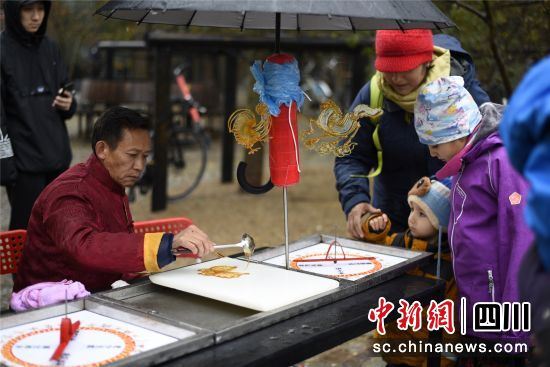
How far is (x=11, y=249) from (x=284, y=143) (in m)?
1.20

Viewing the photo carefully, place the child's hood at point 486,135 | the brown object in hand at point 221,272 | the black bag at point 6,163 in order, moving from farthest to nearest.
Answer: the black bag at point 6,163
the child's hood at point 486,135
the brown object in hand at point 221,272

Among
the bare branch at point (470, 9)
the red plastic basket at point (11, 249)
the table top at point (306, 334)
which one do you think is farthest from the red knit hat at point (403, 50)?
the red plastic basket at point (11, 249)

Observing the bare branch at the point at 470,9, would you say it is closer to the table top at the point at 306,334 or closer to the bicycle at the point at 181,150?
the table top at the point at 306,334

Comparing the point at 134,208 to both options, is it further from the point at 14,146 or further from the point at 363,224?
the point at 363,224

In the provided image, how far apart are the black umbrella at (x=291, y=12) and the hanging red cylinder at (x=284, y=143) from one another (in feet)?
0.87

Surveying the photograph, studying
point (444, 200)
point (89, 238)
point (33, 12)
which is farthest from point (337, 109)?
point (33, 12)

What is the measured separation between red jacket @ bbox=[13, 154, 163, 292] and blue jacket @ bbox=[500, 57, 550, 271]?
127cm

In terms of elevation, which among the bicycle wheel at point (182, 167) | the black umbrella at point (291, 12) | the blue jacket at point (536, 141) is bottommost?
the bicycle wheel at point (182, 167)

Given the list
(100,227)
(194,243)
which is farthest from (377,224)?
(100,227)

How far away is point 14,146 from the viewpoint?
409cm

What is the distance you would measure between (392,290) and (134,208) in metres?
5.72

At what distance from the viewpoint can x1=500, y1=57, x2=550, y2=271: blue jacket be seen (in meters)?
1.27

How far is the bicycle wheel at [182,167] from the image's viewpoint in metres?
8.62

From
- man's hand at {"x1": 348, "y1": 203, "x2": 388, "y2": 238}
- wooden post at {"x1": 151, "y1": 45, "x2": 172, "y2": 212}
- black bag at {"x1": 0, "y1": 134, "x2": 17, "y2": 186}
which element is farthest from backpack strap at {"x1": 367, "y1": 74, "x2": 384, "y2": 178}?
wooden post at {"x1": 151, "y1": 45, "x2": 172, "y2": 212}
